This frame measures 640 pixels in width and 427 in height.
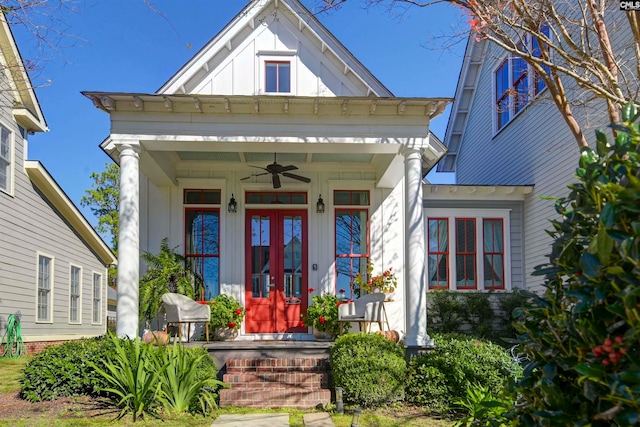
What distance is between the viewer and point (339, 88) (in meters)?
9.16

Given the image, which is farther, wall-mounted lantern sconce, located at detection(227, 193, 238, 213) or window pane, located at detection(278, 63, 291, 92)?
wall-mounted lantern sconce, located at detection(227, 193, 238, 213)

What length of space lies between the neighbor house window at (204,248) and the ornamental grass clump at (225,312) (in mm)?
487

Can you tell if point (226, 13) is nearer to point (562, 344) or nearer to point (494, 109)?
point (494, 109)

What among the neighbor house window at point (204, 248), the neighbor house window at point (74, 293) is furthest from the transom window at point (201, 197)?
the neighbor house window at point (74, 293)

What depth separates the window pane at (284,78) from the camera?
368 inches

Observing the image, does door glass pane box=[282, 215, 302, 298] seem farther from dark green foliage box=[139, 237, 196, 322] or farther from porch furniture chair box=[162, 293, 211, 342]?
porch furniture chair box=[162, 293, 211, 342]

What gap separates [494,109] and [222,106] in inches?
314

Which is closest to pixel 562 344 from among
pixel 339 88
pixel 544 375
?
pixel 544 375

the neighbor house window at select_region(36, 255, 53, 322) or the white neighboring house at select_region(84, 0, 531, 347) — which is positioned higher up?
the white neighboring house at select_region(84, 0, 531, 347)

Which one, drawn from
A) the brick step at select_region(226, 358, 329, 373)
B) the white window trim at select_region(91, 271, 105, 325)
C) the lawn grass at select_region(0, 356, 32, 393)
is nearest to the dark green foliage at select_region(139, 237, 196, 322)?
the lawn grass at select_region(0, 356, 32, 393)

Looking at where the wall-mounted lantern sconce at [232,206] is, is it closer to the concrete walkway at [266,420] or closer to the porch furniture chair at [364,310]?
the porch furniture chair at [364,310]

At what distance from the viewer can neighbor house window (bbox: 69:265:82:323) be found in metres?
14.4

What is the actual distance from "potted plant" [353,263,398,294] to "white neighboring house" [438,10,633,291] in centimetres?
235

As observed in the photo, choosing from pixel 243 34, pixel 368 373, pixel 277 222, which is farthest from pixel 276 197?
pixel 368 373
